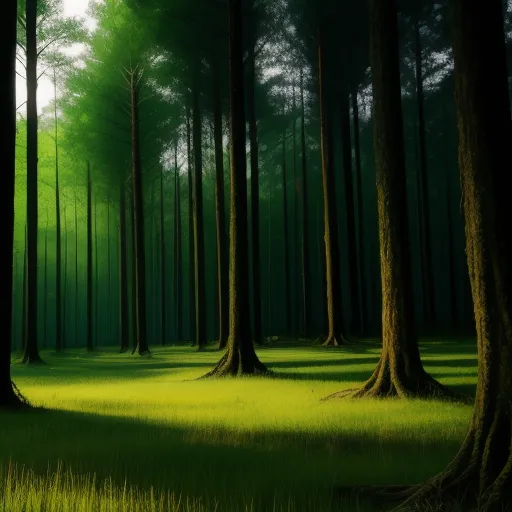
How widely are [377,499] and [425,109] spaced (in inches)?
1250

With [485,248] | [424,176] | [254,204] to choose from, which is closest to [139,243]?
[254,204]

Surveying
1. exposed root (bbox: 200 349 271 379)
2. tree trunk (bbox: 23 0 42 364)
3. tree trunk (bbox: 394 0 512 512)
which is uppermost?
tree trunk (bbox: 23 0 42 364)

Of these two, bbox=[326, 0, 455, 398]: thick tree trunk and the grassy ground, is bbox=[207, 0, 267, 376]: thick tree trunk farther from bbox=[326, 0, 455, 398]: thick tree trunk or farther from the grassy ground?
bbox=[326, 0, 455, 398]: thick tree trunk

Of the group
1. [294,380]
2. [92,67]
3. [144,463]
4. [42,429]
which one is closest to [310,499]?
[144,463]

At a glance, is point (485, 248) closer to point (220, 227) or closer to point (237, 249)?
point (237, 249)

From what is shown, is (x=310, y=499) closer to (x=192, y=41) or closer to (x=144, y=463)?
(x=144, y=463)

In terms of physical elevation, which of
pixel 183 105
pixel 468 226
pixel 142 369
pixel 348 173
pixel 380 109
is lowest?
pixel 142 369

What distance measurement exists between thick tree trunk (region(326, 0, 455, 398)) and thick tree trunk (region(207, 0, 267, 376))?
4170 mm

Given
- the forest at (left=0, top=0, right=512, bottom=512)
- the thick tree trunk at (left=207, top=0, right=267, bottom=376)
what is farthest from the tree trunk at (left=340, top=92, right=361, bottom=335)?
the thick tree trunk at (left=207, top=0, right=267, bottom=376)

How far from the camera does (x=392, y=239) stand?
937cm

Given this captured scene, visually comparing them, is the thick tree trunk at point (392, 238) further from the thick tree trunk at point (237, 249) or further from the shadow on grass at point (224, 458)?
the thick tree trunk at point (237, 249)

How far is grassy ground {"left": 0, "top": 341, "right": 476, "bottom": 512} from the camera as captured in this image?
3.85 meters

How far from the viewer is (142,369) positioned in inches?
641

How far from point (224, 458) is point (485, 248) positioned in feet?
8.46
